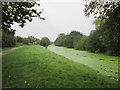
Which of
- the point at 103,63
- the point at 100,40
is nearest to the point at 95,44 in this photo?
the point at 100,40

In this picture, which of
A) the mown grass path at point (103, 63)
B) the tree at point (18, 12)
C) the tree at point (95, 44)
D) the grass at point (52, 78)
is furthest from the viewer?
the tree at point (95, 44)

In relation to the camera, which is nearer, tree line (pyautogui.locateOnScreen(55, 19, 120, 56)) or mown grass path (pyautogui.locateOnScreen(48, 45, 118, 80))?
tree line (pyautogui.locateOnScreen(55, 19, 120, 56))

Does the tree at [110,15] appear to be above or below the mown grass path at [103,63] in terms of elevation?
above

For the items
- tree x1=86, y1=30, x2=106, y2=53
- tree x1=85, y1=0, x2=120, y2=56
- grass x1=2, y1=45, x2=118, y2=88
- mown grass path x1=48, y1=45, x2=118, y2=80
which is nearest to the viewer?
grass x1=2, y1=45, x2=118, y2=88

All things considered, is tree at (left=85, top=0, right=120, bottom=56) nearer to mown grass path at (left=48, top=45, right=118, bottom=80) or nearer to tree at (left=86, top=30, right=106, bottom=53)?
mown grass path at (left=48, top=45, right=118, bottom=80)

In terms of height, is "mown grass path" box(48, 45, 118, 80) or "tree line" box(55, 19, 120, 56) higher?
"tree line" box(55, 19, 120, 56)

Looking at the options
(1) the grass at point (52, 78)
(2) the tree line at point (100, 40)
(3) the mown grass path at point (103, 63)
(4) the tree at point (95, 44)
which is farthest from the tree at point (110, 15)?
(4) the tree at point (95, 44)

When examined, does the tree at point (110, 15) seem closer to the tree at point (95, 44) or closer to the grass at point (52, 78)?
the grass at point (52, 78)

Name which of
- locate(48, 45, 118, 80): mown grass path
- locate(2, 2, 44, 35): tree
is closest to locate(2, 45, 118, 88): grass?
locate(48, 45, 118, 80): mown grass path

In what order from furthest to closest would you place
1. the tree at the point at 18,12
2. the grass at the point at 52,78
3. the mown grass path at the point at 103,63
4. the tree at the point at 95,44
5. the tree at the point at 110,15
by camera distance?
the tree at the point at 95,44 → the mown grass path at the point at 103,63 → the tree at the point at 18,12 → the tree at the point at 110,15 → the grass at the point at 52,78

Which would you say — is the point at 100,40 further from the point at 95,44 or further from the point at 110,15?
the point at 110,15

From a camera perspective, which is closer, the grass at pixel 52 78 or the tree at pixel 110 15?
the grass at pixel 52 78

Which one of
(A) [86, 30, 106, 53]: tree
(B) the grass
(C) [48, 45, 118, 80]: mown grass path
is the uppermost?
(A) [86, 30, 106, 53]: tree

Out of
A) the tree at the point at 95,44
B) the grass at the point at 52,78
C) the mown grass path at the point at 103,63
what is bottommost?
the mown grass path at the point at 103,63
